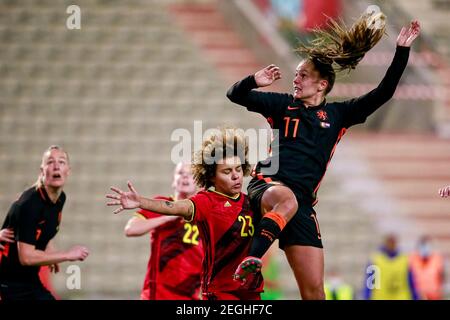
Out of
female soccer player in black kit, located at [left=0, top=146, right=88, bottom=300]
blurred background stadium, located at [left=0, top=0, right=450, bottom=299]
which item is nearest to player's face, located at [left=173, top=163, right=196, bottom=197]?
female soccer player in black kit, located at [left=0, top=146, right=88, bottom=300]

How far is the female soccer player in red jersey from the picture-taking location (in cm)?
650

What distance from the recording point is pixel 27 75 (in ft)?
50.6

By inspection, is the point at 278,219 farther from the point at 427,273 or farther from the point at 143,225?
the point at 427,273

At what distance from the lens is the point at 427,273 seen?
1280 centimetres

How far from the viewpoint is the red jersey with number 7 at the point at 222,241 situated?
6523mm

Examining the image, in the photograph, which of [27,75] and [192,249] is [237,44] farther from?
[192,249]

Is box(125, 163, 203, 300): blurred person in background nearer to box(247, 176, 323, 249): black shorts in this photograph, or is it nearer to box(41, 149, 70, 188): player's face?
box(41, 149, 70, 188): player's face

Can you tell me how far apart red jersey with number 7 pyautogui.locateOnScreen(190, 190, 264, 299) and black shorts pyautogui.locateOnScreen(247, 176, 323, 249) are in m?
0.17

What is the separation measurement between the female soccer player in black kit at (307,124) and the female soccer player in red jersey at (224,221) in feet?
0.45

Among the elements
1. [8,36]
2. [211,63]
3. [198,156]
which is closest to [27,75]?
[8,36]

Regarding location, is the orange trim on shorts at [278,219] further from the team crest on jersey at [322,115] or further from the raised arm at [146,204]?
the team crest on jersey at [322,115]

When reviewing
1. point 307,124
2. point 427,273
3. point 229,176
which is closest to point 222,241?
point 229,176

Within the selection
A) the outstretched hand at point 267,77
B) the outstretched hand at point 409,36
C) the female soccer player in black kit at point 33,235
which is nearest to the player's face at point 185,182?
the female soccer player in black kit at point 33,235

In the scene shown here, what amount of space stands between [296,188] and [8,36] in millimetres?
10081
